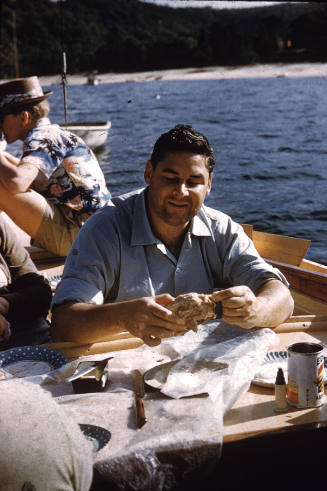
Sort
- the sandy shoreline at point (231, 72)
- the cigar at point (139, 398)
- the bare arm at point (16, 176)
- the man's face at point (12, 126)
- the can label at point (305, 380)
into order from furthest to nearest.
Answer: the sandy shoreline at point (231, 72) < the man's face at point (12, 126) < the bare arm at point (16, 176) < the can label at point (305, 380) < the cigar at point (139, 398)

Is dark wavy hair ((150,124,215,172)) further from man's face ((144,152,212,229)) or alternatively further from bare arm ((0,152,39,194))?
bare arm ((0,152,39,194))

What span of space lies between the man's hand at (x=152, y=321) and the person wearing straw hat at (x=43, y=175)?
231 cm

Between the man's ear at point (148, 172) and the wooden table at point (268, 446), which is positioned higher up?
the man's ear at point (148, 172)

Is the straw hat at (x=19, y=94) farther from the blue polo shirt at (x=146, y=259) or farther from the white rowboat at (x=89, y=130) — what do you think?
the white rowboat at (x=89, y=130)

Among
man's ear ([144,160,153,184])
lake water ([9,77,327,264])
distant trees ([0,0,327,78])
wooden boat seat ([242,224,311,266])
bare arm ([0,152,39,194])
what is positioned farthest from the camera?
distant trees ([0,0,327,78])

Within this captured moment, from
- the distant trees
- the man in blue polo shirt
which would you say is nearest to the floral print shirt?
the man in blue polo shirt

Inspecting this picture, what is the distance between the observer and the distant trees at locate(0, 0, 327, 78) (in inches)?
896

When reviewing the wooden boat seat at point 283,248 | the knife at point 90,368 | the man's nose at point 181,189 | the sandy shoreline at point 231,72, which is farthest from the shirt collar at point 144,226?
the sandy shoreline at point 231,72

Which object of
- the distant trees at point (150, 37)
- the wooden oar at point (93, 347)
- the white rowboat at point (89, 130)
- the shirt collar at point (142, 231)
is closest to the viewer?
the wooden oar at point (93, 347)

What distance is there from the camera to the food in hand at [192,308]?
2000 millimetres

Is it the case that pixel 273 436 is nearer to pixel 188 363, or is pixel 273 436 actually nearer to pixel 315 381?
pixel 315 381

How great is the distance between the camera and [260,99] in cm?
3966

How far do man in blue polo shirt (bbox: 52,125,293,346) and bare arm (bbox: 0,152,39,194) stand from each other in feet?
5.38

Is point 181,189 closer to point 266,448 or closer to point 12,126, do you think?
point 266,448
